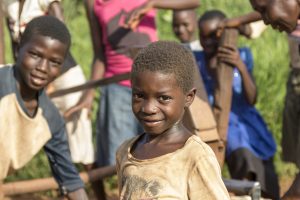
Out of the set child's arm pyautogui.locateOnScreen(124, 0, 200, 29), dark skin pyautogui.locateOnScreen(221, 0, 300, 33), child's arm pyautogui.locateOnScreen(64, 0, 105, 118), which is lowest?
child's arm pyautogui.locateOnScreen(64, 0, 105, 118)

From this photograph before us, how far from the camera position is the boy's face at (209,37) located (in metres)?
5.42

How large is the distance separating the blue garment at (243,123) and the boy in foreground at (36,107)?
1172 mm

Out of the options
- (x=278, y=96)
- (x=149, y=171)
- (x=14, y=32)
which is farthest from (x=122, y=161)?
(x=278, y=96)

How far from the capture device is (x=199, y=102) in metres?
4.39

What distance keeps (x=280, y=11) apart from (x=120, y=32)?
1978 millimetres

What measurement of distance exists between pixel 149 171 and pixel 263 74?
522cm

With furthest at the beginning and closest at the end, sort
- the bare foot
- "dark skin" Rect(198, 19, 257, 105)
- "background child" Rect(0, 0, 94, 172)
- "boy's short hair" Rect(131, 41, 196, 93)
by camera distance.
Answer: "background child" Rect(0, 0, 94, 172) < "dark skin" Rect(198, 19, 257, 105) < the bare foot < "boy's short hair" Rect(131, 41, 196, 93)

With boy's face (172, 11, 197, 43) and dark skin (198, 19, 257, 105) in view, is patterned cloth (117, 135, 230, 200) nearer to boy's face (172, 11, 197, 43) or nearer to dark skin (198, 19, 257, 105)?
dark skin (198, 19, 257, 105)

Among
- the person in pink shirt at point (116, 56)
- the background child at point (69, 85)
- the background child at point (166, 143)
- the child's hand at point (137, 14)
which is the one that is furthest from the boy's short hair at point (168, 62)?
the background child at point (69, 85)

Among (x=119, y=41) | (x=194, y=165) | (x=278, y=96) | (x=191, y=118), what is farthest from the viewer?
(x=278, y=96)

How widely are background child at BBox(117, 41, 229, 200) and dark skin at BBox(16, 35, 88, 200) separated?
112 centimetres

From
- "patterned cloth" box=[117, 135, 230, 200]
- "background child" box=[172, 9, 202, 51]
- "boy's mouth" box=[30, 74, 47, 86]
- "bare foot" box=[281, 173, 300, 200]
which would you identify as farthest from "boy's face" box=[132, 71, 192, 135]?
"background child" box=[172, 9, 202, 51]

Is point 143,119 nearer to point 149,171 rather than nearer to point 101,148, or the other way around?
point 149,171

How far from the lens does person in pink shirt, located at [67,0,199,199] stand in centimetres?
561
